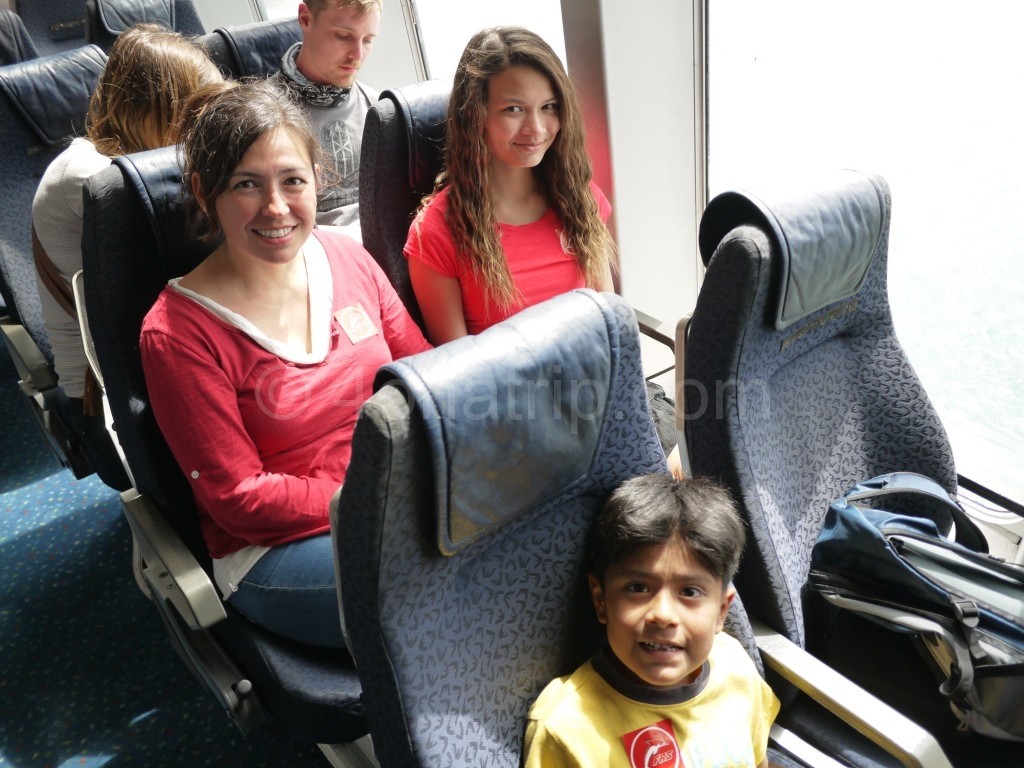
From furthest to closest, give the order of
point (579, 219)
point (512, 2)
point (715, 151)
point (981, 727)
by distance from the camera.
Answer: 1. point (512, 2)
2. point (715, 151)
3. point (579, 219)
4. point (981, 727)

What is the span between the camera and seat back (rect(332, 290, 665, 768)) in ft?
2.87

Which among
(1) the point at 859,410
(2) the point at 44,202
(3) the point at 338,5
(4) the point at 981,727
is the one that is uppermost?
(3) the point at 338,5

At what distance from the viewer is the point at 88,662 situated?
206 cm

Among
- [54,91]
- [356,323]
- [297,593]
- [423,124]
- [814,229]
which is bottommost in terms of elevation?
[297,593]

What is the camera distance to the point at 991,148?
1723mm

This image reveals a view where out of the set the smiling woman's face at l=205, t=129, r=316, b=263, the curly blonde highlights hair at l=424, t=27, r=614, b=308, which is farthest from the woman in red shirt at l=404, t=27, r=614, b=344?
the smiling woman's face at l=205, t=129, r=316, b=263

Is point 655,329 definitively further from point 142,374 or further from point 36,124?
point 36,124

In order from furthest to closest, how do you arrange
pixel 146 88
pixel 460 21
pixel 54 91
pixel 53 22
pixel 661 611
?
pixel 53 22
pixel 460 21
pixel 54 91
pixel 146 88
pixel 661 611

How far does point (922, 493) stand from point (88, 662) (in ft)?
6.41

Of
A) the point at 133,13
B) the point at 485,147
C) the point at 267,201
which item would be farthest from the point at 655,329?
the point at 133,13

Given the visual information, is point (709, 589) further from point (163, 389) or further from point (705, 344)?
point (163, 389)

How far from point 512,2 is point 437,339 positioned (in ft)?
5.05

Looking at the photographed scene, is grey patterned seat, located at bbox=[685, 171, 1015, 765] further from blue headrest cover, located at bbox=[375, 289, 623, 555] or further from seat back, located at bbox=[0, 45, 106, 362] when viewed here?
seat back, located at bbox=[0, 45, 106, 362]

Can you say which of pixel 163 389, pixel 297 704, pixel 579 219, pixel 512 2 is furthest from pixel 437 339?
pixel 512 2
